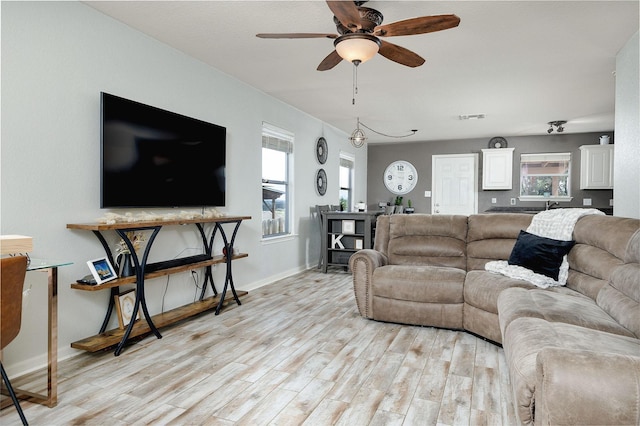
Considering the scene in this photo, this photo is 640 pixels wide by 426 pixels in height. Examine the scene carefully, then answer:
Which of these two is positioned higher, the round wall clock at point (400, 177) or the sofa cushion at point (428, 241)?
the round wall clock at point (400, 177)

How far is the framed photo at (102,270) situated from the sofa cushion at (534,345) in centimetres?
256

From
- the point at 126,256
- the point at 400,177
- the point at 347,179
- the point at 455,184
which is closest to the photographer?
the point at 126,256

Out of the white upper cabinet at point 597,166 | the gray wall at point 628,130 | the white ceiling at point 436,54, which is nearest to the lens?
the white ceiling at point 436,54

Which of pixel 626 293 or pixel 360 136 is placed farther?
pixel 360 136

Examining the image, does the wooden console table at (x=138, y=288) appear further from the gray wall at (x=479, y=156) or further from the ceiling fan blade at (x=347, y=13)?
the gray wall at (x=479, y=156)

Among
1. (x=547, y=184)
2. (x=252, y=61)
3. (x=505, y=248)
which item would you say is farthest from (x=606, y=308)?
(x=547, y=184)

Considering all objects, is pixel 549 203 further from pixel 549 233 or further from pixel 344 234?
pixel 549 233

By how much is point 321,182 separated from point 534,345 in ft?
17.4

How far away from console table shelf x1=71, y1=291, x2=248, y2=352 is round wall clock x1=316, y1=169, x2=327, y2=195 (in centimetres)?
293

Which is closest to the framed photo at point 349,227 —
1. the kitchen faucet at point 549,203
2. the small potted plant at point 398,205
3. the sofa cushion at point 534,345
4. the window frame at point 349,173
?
the window frame at point 349,173

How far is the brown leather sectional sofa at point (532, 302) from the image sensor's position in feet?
4.05

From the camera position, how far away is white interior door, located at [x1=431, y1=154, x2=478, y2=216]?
849 centimetres

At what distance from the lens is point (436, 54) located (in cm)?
368

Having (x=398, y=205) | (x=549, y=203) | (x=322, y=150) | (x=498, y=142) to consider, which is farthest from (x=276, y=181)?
(x=549, y=203)
